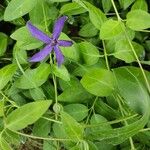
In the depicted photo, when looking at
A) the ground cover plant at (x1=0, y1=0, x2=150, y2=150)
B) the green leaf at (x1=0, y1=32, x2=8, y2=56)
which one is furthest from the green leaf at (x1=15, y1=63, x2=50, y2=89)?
the green leaf at (x1=0, y1=32, x2=8, y2=56)

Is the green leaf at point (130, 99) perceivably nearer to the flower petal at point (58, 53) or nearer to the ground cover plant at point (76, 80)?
the ground cover plant at point (76, 80)

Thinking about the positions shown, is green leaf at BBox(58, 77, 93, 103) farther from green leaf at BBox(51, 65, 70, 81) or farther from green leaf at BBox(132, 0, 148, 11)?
green leaf at BBox(132, 0, 148, 11)

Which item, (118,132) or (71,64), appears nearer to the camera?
(118,132)

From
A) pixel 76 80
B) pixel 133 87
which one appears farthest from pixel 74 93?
pixel 133 87

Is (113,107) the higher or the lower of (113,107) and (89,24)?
the lower

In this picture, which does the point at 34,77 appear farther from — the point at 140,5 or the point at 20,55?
the point at 140,5

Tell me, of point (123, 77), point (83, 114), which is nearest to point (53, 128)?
point (83, 114)

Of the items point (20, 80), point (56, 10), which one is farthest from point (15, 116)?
point (56, 10)

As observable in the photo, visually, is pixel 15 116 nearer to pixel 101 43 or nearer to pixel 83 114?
pixel 83 114
